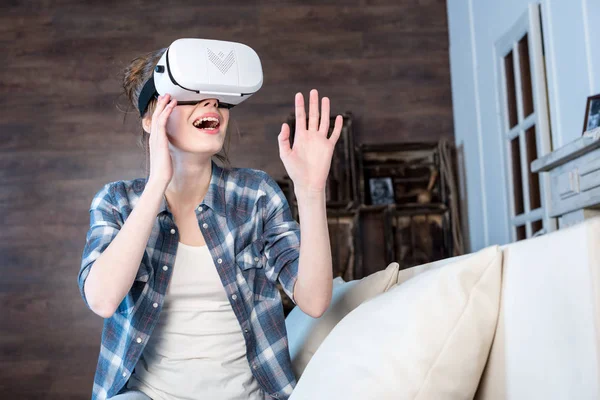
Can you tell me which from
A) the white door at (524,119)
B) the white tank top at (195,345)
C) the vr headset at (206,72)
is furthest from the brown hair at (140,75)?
the white door at (524,119)

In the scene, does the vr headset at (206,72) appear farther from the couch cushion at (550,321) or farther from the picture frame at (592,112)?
the picture frame at (592,112)

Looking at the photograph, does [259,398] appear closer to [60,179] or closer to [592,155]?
[592,155]

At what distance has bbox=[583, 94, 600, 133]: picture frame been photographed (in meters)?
2.46

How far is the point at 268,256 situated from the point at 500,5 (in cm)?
289

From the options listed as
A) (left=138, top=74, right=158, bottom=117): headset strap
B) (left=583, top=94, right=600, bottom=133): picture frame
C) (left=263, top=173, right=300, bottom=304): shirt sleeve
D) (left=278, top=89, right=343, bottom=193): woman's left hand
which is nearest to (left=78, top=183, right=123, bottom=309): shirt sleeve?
(left=138, top=74, right=158, bottom=117): headset strap

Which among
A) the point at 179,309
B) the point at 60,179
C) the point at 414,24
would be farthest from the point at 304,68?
the point at 179,309

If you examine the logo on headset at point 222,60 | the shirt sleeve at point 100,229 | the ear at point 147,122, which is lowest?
the shirt sleeve at point 100,229

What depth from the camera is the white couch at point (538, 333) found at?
2.00ft

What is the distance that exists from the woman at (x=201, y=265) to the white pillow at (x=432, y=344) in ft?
1.45

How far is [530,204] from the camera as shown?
3.51 m

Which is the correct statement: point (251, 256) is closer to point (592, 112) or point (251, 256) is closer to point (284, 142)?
point (284, 142)

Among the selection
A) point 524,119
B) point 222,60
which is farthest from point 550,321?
point 524,119

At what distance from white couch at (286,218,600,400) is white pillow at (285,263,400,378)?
30 cm

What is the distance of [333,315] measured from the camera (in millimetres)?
1430
